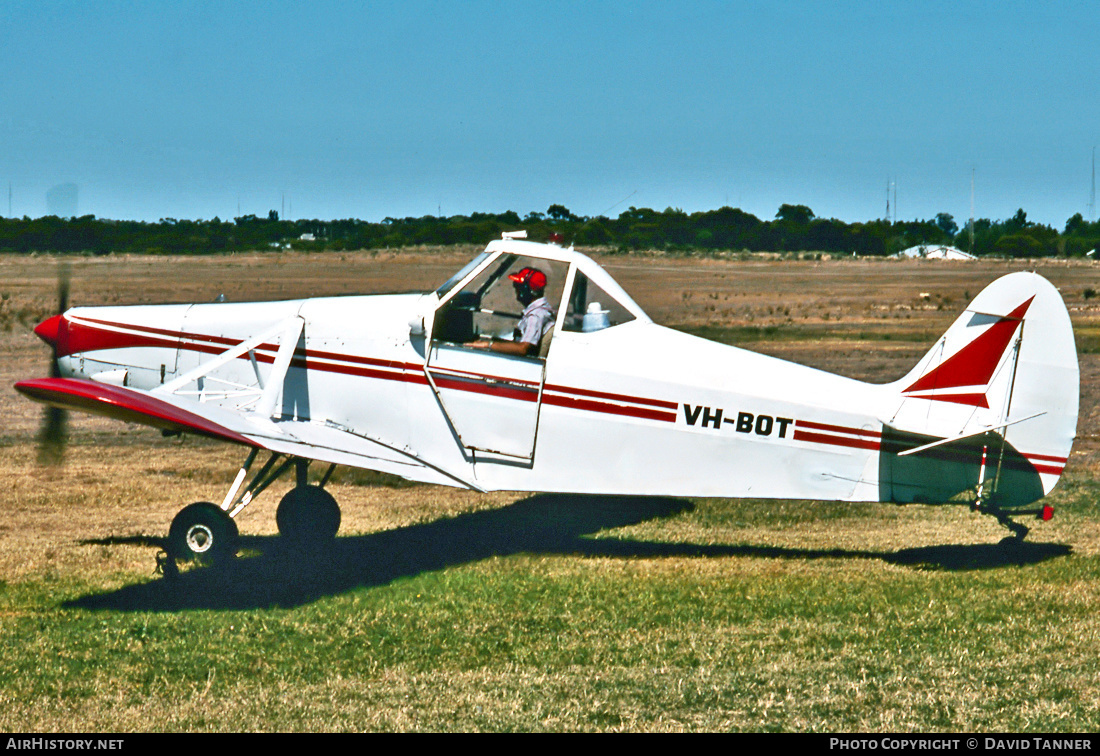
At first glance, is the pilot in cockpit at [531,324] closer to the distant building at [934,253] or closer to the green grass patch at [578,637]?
the green grass patch at [578,637]

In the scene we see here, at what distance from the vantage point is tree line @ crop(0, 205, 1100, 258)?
26.6 m

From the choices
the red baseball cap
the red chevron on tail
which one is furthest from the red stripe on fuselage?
the red chevron on tail

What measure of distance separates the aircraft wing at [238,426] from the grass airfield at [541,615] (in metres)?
0.92

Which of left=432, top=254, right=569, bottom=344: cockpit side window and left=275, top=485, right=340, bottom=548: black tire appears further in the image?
left=275, top=485, right=340, bottom=548: black tire

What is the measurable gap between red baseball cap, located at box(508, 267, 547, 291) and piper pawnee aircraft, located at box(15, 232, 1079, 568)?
5cm

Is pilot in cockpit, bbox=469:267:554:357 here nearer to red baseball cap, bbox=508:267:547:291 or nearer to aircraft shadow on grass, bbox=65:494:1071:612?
red baseball cap, bbox=508:267:547:291

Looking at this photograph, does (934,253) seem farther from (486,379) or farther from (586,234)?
(486,379)

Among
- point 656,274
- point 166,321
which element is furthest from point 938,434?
point 656,274

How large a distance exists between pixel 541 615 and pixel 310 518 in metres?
3.22

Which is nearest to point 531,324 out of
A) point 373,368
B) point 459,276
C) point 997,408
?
point 459,276

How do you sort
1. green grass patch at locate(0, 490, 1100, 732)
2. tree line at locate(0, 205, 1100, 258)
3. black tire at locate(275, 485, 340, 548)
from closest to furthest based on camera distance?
green grass patch at locate(0, 490, 1100, 732), black tire at locate(275, 485, 340, 548), tree line at locate(0, 205, 1100, 258)

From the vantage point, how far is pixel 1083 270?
60219 millimetres

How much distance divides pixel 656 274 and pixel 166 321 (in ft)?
172
